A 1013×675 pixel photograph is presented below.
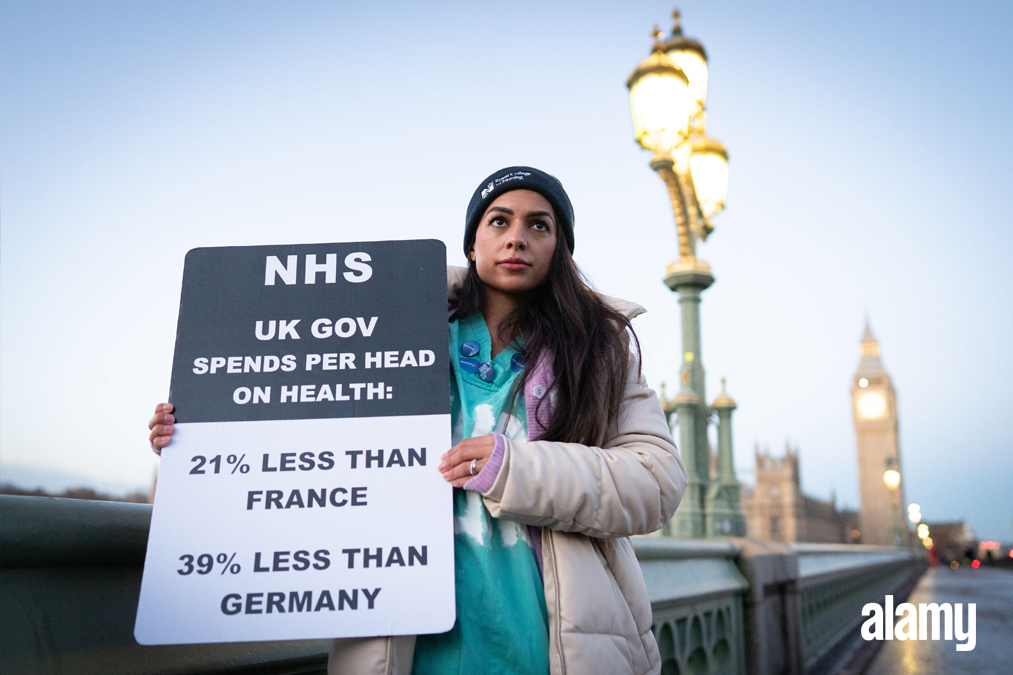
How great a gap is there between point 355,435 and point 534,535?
449 millimetres

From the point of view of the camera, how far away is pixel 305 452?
1634mm

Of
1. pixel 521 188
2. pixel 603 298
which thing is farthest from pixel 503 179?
pixel 603 298

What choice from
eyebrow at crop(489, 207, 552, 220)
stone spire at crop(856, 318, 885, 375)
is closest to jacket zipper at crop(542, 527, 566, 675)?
eyebrow at crop(489, 207, 552, 220)

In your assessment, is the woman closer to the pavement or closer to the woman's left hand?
the woman's left hand

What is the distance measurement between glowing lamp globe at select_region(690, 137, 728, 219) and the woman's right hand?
604 centimetres

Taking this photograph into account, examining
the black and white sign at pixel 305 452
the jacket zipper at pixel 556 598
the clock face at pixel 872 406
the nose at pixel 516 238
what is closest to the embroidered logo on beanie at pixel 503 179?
the nose at pixel 516 238

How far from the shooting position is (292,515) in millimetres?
1563

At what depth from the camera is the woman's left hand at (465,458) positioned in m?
1.58

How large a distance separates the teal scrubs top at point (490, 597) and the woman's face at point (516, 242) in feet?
1.26

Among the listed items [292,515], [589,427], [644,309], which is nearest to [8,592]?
[292,515]

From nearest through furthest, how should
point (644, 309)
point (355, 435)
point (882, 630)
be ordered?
1. point (355, 435)
2. point (644, 309)
3. point (882, 630)

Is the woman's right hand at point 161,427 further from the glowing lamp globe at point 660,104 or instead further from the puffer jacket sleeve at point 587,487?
A: the glowing lamp globe at point 660,104

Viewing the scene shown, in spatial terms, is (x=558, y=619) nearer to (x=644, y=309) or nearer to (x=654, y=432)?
(x=654, y=432)

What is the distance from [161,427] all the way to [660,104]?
197 inches
